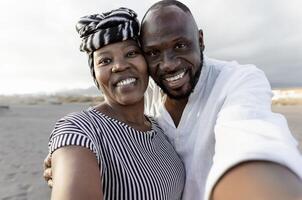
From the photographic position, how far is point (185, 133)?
228 centimetres

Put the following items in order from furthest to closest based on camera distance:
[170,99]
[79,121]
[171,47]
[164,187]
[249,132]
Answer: [170,99] < [171,47] < [164,187] < [79,121] < [249,132]

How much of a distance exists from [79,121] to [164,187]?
54 cm

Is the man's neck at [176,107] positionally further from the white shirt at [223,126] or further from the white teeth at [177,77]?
the white teeth at [177,77]

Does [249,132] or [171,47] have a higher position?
[171,47]

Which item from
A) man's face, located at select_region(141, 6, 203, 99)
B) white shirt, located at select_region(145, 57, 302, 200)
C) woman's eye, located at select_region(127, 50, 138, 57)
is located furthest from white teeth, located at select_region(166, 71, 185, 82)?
woman's eye, located at select_region(127, 50, 138, 57)

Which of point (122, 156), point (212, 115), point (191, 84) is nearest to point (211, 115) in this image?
point (212, 115)

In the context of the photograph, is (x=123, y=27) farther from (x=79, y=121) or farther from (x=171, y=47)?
(x=79, y=121)

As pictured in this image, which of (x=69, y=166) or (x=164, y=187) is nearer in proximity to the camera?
(x=69, y=166)

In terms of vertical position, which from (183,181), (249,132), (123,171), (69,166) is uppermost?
(249,132)

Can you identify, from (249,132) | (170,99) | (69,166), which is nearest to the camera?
(249,132)

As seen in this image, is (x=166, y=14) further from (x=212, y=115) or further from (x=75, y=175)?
(x=75, y=175)

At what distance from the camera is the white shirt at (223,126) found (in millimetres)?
1280

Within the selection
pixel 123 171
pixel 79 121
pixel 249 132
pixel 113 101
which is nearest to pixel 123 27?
pixel 113 101

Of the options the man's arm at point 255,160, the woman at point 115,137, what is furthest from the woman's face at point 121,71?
the man's arm at point 255,160
